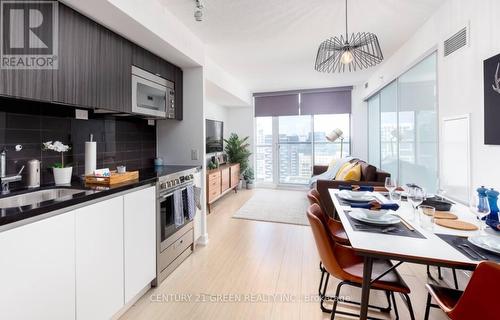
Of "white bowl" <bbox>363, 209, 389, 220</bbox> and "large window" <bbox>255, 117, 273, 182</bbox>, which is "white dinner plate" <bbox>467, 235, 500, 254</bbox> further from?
"large window" <bbox>255, 117, 273, 182</bbox>

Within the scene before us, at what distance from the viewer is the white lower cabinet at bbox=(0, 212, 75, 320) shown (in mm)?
1005

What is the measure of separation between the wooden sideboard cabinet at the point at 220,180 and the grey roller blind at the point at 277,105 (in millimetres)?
1583

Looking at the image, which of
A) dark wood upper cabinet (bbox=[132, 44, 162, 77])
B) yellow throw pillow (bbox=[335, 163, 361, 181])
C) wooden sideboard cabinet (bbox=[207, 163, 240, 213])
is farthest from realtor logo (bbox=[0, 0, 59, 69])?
yellow throw pillow (bbox=[335, 163, 361, 181])

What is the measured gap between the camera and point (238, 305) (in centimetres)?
181

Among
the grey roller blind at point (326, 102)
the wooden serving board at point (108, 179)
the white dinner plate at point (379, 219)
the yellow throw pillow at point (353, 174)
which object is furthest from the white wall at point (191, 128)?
the grey roller blind at point (326, 102)

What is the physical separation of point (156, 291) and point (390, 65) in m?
4.15

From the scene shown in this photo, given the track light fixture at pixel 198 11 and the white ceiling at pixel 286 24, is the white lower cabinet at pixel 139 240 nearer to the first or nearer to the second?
the track light fixture at pixel 198 11

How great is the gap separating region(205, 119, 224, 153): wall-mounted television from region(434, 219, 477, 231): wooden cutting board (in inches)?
151

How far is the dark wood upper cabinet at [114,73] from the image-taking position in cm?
179

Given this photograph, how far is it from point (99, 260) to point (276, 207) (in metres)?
3.32

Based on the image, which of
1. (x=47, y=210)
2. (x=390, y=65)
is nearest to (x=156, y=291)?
(x=47, y=210)

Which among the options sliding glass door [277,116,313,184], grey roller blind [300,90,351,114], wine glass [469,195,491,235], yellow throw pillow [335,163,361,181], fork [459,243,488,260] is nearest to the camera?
fork [459,243,488,260]

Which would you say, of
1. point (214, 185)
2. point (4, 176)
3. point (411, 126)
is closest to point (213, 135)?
point (214, 185)

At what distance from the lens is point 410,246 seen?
44.1 inches
